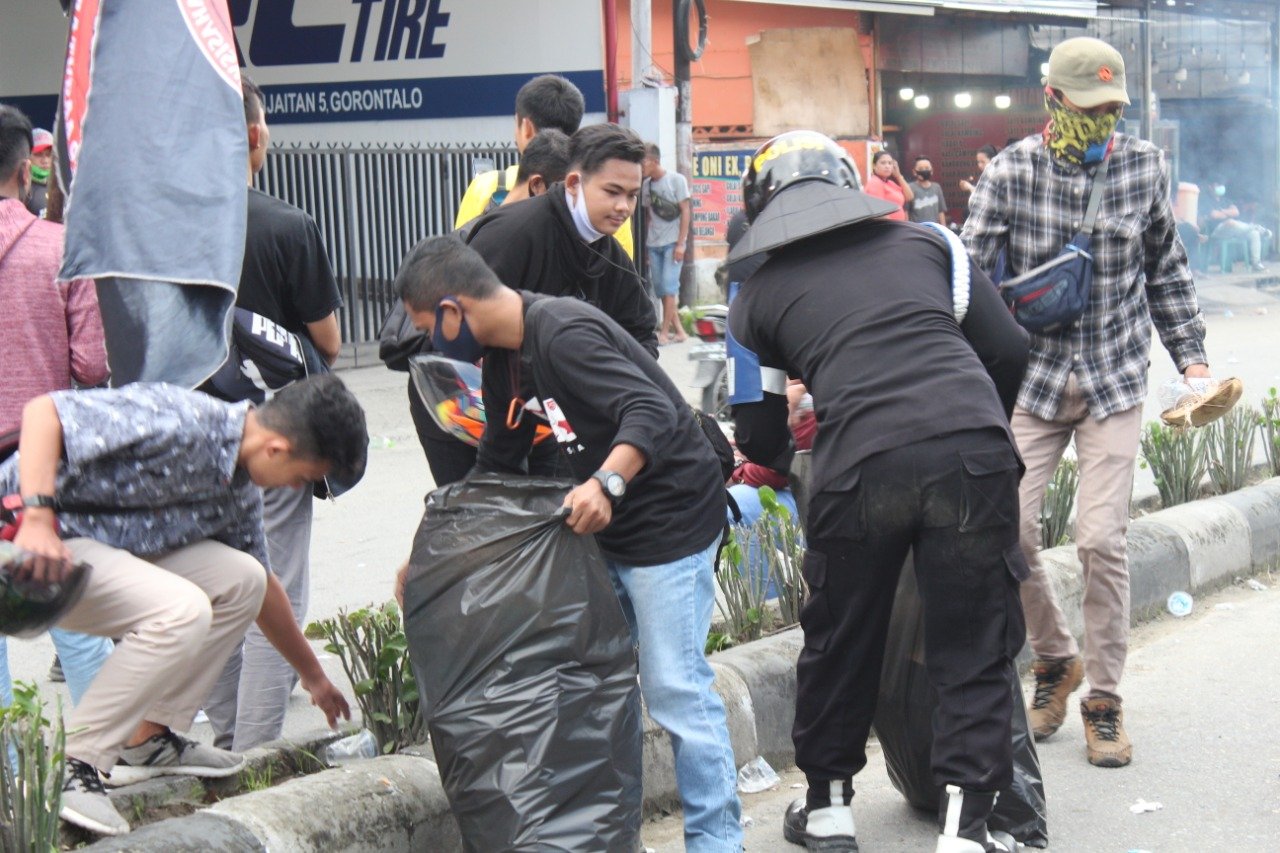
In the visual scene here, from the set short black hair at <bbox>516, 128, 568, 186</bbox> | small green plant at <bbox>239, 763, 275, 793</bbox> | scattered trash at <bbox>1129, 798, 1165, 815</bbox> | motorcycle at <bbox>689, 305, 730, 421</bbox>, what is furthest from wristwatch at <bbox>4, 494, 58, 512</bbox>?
motorcycle at <bbox>689, 305, 730, 421</bbox>

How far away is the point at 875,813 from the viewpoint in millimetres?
4113

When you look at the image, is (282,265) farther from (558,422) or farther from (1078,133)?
(1078,133)

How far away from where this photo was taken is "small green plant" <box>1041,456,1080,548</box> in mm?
5965

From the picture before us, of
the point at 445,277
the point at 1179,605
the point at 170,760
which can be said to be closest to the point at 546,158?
the point at 445,277

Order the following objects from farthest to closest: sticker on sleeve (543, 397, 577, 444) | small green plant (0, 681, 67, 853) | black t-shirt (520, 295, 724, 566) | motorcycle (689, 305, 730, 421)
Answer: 1. motorcycle (689, 305, 730, 421)
2. sticker on sleeve (543, 397, 577, 444)
3. black t-shirt (520, 295, 724, 566)
4. small green plant (0, 681, 67, 853)

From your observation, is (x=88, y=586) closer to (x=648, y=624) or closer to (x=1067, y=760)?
(x=648, y=624)

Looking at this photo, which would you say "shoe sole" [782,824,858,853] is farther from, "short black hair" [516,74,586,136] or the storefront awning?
the storefront awning

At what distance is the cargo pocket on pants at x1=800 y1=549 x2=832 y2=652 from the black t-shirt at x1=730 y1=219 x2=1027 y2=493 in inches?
8.2

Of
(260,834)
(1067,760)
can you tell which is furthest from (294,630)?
(1067,760)

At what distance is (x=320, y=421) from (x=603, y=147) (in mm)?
1285

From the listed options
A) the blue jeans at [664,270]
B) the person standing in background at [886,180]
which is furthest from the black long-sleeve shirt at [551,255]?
the person standing in background at [886,180]

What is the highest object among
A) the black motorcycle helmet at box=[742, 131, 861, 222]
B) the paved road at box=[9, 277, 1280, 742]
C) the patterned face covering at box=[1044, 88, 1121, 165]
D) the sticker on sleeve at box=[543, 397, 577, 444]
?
the patterned face covering at box=[1044, 88, 1121, 165]

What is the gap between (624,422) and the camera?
321cm

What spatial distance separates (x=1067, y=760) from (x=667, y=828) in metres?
1.22
